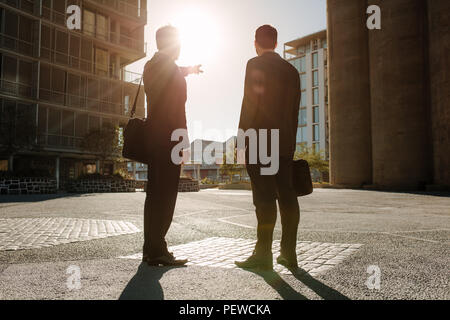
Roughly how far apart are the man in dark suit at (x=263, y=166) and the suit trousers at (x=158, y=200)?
625mm

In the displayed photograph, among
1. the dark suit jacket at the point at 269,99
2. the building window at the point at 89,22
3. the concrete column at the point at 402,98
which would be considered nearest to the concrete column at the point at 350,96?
the concrete column at the point at 402,98

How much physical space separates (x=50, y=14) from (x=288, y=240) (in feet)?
94.5

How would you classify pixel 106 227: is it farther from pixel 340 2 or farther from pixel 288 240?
pixel 340 2

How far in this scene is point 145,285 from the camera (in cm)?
225

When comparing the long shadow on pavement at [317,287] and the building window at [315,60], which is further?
the building window at [315,60]

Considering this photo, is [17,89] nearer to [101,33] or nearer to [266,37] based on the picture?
[101,33]

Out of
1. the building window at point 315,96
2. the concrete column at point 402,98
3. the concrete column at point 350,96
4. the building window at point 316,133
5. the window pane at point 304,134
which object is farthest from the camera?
the window pane at point 304,134

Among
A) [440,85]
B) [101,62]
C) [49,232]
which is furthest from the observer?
[101,62]

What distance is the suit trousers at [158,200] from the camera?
9.34 feet

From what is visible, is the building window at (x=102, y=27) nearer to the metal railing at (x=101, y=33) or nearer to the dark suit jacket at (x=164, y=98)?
the metal railing at (x=101, y=33)

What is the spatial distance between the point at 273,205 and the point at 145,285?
3.47 feet

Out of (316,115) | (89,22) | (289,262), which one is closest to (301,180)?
(289,262)

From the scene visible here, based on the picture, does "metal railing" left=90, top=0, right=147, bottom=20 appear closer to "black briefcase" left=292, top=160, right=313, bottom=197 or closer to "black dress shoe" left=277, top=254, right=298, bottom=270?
"black briefcase" left=292, top=160, right=313, bottom=197

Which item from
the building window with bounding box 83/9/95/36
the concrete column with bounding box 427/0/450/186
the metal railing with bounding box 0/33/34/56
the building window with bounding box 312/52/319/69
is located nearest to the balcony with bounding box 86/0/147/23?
the building window with bounding box 83/9/95/36
